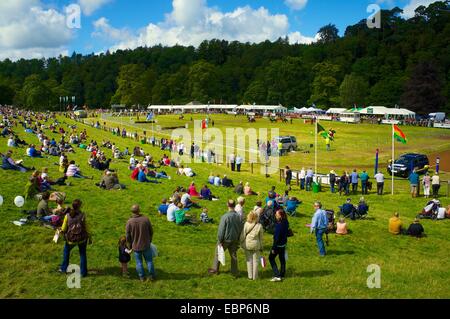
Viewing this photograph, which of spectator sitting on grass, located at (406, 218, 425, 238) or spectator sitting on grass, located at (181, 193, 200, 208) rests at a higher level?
spectator sitting on grass, located at (181, 193, 200, 208)

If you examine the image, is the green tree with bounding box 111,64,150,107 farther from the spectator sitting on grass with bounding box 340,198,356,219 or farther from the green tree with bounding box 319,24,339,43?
the spectator sitting on grass with bounding box 340,198,356,219

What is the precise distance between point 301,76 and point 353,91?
2426 centimetres

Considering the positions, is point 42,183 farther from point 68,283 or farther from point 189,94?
point 189,94

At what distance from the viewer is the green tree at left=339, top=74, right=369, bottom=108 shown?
10956 centimetres

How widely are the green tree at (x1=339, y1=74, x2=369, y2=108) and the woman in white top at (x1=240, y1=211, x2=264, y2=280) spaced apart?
104695mm

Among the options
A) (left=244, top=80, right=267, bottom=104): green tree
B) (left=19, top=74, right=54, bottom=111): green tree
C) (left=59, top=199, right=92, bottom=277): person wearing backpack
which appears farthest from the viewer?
(left=244, top=80, right=267, bottom=104): green tree

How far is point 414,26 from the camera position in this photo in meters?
134

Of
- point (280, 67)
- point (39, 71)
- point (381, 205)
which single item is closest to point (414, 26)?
point (280, 67)

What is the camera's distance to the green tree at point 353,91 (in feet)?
359

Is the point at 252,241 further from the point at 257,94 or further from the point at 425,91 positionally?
the point at 257,94

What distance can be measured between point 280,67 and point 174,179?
4364 inches

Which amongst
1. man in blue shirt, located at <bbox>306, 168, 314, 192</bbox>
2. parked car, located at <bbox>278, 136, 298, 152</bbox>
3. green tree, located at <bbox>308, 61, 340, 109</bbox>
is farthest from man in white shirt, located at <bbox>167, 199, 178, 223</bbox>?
green tree, located at <bbox>308, 61, 340, 109</bbox>

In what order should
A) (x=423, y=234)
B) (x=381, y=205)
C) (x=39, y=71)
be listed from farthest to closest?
1. (x=39, y=71)
2. (x=381, y=205)
3. (x=423, y=234)

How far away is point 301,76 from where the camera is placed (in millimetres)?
130500
